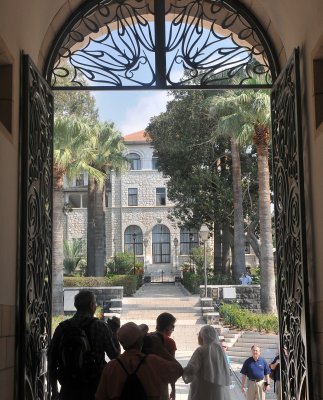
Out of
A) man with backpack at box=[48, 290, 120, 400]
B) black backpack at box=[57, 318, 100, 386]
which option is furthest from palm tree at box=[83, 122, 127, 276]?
black backpack at box=[57, 318, 100, 386]

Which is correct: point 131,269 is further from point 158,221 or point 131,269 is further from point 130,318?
point 130,318

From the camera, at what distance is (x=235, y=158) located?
28.1 metres

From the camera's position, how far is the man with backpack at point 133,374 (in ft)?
13.1

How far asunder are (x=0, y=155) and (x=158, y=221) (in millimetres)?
50770

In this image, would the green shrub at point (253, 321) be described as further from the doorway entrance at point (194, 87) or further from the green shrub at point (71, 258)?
the green shrub at point (71, 258)

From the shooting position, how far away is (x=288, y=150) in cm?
644

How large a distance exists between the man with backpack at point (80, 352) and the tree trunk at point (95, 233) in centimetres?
2600

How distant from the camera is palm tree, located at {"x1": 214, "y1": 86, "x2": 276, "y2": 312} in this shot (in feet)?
75.9

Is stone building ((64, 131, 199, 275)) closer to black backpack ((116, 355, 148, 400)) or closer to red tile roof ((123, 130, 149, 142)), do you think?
red tile roof ((123, 130, 149, 142))

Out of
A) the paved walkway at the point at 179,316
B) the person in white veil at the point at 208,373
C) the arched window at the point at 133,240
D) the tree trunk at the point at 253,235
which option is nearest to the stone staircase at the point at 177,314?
the paved walkway at the point at 179,316

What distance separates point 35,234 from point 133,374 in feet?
8.51

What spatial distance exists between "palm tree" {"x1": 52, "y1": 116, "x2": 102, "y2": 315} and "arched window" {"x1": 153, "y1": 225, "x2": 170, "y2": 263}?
91.3 feet

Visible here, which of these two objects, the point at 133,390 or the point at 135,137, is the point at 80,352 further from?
the point at 135,137

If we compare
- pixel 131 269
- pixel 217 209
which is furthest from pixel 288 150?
pixel 131 269
